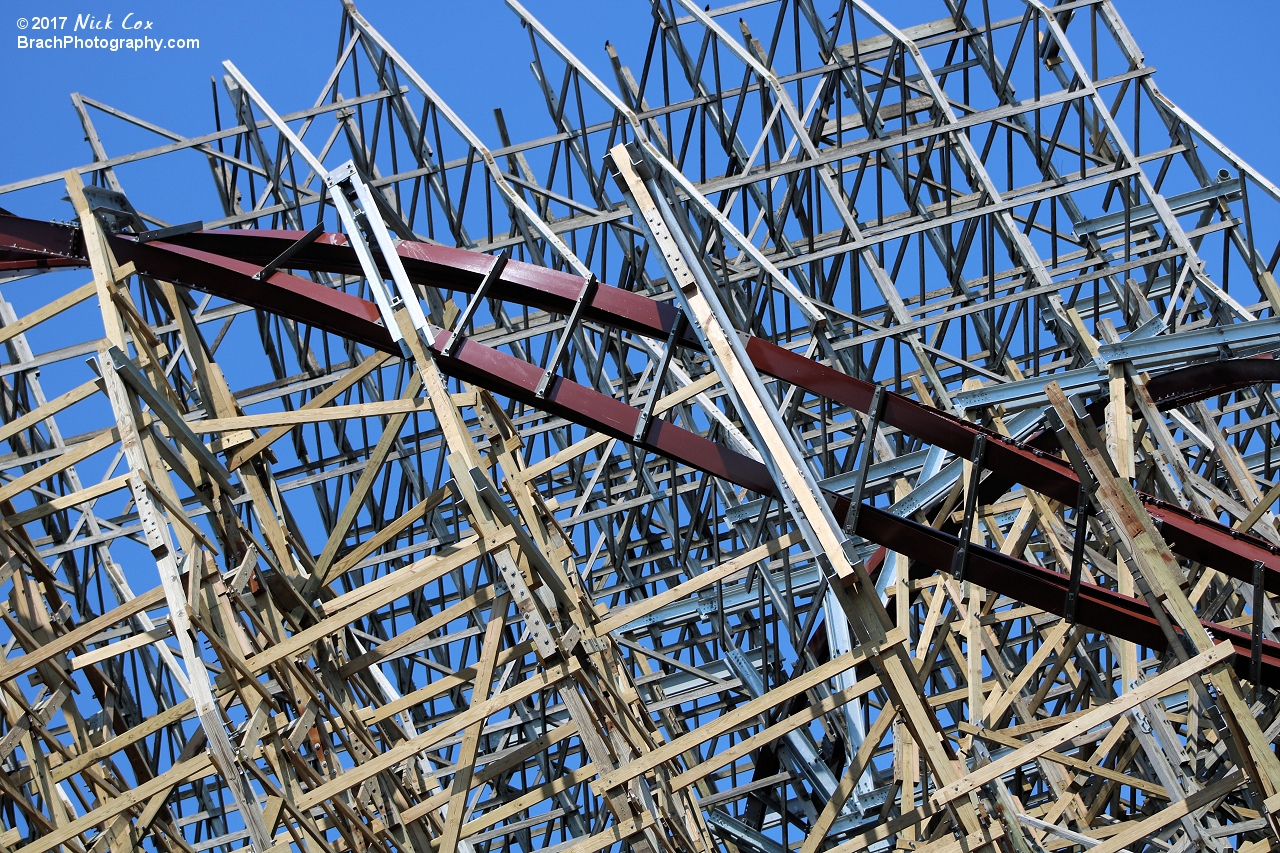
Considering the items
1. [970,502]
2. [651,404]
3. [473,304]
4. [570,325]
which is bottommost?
[970,502]

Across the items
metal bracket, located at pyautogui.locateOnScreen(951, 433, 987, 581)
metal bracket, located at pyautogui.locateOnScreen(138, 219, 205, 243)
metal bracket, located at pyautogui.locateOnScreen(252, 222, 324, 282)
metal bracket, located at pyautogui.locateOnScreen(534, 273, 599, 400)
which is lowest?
metal bracket, located at pyautogui.locateOnScreen(951, 433, 987, 581)

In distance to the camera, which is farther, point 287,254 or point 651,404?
point 287,254

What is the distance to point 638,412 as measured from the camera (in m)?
12.5

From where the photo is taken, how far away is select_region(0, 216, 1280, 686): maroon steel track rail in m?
12.4

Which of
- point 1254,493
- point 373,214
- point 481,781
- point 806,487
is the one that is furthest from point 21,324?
point 1254,493

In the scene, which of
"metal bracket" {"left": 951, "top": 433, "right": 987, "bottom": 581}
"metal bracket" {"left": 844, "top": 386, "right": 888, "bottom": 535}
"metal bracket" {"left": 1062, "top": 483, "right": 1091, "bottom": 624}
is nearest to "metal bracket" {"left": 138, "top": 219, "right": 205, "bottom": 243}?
"metal bracket" {"left": 844, "top": 386, "right": 888, "bottom": 535}

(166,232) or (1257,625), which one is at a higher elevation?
(166,232)

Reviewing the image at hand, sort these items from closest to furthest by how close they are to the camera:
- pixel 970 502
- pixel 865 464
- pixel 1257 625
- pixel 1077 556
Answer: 1. pixel 1257 625
2. pixel 865 464
3. pixel 1077 556
4. pixel 970 502

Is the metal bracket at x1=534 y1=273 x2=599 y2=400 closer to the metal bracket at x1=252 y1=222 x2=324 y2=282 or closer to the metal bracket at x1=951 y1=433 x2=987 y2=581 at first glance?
the metal bracket at x1=252 y1=222 x2=324 y2=282

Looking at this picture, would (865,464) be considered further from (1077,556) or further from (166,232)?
(166,232)

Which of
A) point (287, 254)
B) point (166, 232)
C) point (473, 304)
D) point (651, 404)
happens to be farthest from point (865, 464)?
point (166, 232)

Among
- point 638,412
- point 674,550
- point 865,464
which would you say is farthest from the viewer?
point 674,550

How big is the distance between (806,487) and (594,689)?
2.03 m

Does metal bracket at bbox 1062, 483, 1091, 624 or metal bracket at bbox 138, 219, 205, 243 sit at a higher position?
metal bracket at bbox 138, 219, 205, 243
